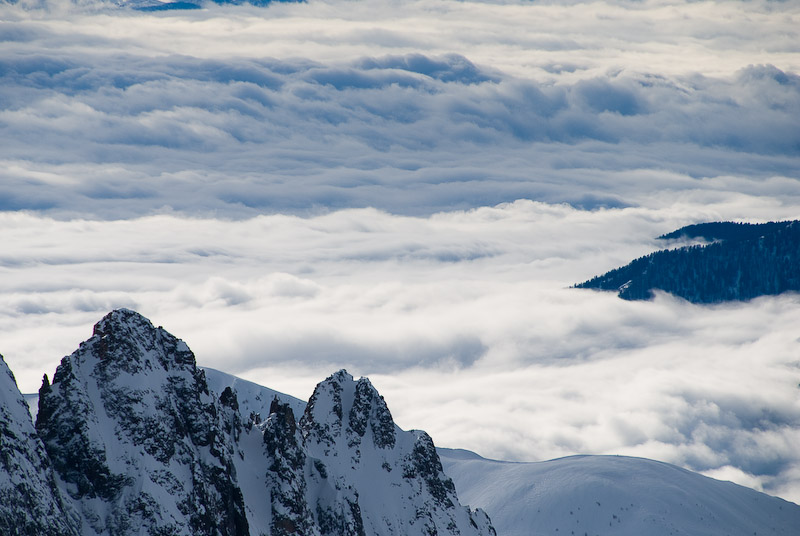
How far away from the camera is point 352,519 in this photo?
456 ft

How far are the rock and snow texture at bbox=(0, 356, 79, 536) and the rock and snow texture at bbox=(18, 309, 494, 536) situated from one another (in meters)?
0.20

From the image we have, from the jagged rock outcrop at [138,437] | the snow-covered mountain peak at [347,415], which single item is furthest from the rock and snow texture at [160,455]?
the snow-covered mountain peak at [347,415]

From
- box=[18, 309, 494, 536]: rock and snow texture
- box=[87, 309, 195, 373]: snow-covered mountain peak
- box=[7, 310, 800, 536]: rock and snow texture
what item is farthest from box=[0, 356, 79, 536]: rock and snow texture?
box=[87, 309, 195, 373]: snow-covered mountain peak

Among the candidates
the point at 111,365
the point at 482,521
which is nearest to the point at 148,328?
the point at 111,365

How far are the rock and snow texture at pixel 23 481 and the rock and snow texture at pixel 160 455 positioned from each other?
20 cm

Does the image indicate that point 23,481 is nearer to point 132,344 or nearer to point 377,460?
point 132,344

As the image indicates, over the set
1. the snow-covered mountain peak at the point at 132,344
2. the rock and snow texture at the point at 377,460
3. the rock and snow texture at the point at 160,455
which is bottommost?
the rock and snow texture at the point at 377,460

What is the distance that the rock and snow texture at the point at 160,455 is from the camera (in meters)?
104

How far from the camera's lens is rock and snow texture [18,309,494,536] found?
104m

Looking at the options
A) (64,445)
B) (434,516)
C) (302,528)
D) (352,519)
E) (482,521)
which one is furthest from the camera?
(482,521)

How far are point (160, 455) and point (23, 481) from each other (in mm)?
18051

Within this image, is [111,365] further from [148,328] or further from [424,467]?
[424,467]

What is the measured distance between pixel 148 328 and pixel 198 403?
30.5ft

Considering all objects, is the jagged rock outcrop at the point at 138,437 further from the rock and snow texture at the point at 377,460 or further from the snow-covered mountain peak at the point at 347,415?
the rock and snow texture at the point at 377,460
